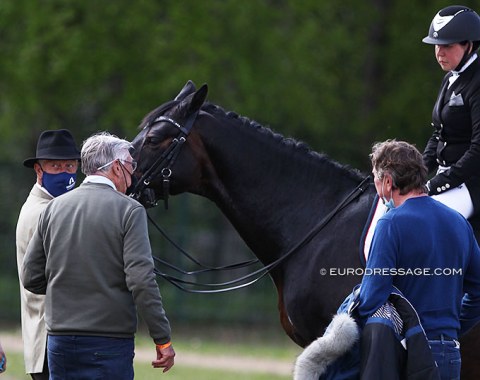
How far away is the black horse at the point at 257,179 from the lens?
253 inches

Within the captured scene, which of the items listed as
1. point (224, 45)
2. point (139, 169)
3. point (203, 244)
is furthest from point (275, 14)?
point (139, 169)

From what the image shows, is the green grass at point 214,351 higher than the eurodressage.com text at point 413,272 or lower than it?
lower

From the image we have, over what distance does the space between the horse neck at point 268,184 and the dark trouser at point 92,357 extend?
1481 millimetres

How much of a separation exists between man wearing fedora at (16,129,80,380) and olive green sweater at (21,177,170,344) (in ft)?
2.73

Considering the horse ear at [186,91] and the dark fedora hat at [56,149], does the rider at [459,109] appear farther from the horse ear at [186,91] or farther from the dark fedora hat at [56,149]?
the dark fedora hat at [56,149]

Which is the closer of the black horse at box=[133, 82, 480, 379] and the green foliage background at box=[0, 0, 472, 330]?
the black horse at box=[133, 82, 480, 379]

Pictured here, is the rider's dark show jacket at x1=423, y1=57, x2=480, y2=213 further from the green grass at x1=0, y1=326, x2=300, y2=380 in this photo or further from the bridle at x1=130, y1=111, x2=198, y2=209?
the green grass at x1=0, y1=326, x2=300, y2=380

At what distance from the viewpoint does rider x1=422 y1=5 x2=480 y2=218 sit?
6.19 m

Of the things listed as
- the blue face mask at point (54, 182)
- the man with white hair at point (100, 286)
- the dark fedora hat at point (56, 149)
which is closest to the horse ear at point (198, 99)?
the dark fedora hat at point (56, 149)

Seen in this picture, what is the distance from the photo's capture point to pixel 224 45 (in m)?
18.2

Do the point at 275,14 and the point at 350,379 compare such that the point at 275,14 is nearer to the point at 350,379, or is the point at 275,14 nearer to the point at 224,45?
the point at 224,45

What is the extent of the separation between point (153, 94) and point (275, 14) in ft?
8.83

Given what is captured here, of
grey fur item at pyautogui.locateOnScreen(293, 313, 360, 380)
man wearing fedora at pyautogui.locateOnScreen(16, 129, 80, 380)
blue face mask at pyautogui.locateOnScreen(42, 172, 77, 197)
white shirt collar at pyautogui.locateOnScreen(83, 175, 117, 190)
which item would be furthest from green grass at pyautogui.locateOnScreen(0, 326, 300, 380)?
grey fur item at pyautogui.locateOnScreen(293, 313, 360, 380)

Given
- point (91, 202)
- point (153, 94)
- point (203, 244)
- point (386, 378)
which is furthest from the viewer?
point (153, 94)
